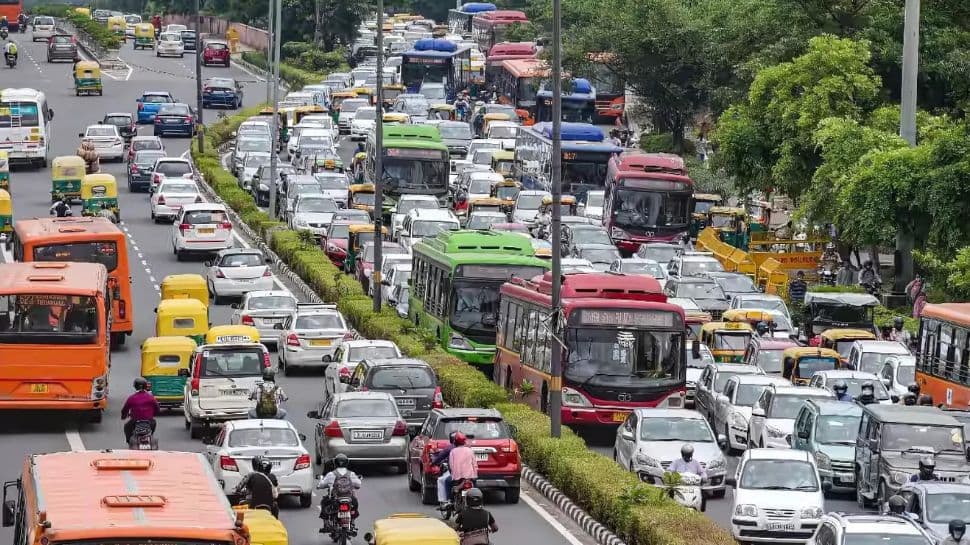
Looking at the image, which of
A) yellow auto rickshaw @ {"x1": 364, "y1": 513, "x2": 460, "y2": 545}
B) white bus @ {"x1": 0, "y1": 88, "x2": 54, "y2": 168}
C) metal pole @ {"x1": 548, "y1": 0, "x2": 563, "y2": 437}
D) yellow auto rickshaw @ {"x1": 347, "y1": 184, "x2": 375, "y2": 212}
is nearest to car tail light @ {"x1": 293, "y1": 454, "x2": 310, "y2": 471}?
metal pole @ {"x1": 548, "y1": 0, "x2": 563, "y2": 437}

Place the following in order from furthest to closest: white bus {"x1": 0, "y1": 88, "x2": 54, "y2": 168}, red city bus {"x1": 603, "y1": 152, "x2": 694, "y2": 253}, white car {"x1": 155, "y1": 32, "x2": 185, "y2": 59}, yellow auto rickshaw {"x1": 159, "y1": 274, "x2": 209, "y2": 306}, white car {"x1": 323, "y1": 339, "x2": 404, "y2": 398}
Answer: white car {"x1": 155, "y1": 32, "x2": 185, "y2": 59}, white bus {"x1": 0, "y1": 88, "x2": 54, "y2": 168}, red city bus {"x1": 603, "y1": 152, "x2": 694, "y2": 253}, yellow auto rickshaw {"x1": 159, "y1": 274, "x2": 209, "y2": 306}, white car {"x1": 323, "y1": 339, "x2": 404, "y2": 398}

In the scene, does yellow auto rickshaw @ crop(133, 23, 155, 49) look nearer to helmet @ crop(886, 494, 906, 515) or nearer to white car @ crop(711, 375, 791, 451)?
white car @ crop(711, 375, 791, 451)

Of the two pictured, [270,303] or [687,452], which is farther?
[270,303]

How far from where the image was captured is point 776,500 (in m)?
27.1

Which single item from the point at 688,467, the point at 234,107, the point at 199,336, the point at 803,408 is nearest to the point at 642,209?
the point at 199,336

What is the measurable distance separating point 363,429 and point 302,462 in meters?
2.39

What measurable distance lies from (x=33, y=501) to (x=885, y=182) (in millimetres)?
35166

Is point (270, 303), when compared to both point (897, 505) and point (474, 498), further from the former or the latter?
point (474, 498)

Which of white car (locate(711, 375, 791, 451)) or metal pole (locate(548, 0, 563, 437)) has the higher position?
metal pole (locate(548, 0, 563, 437))

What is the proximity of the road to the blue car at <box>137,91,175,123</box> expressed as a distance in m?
2.05

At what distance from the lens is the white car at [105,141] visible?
253ft

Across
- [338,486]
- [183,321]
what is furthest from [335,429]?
[183,321]

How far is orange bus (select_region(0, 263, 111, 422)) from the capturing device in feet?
108

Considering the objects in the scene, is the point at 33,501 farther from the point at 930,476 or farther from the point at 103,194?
the point at 103,194
